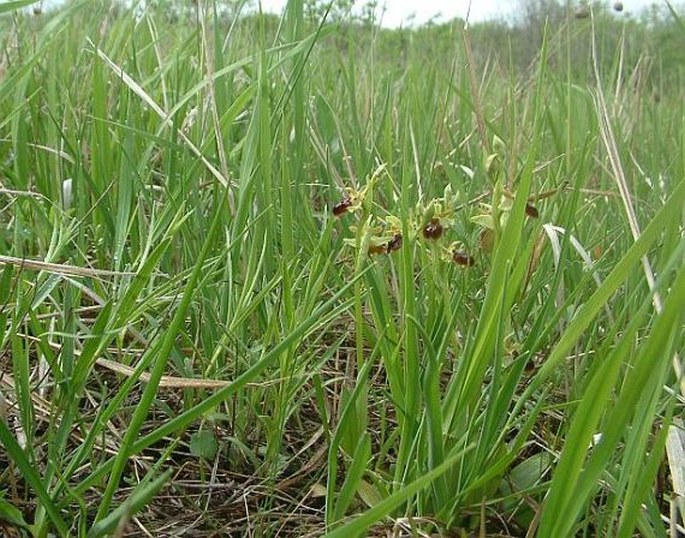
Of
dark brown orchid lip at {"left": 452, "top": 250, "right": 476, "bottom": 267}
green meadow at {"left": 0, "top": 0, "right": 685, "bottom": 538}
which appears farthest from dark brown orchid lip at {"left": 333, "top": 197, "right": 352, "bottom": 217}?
dark brown orchid lip at {"left": 452, "top": 250, "right": 476, "bottom": 267}

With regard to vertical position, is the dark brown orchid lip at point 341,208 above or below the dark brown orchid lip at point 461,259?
above

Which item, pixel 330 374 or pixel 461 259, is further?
pixel 330 374

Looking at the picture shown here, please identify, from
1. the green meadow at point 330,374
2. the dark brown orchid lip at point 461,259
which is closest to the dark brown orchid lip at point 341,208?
the green meadow at point 330,374

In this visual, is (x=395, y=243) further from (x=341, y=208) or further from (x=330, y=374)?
(x=330, y=374)

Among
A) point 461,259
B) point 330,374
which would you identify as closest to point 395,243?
point 461,259

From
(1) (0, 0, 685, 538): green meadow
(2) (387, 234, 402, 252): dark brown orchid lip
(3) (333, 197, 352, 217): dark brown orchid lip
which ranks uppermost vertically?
(3) (333, 197, 352, 217): dark brown orchid lip

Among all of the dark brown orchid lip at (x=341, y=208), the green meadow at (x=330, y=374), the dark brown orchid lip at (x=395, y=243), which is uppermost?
the dark brown orchid lip at (x=341, y=208)

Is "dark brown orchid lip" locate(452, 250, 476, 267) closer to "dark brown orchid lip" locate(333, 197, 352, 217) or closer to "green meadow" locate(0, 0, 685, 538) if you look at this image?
"green meadow" locate(0, 0, 685, 538)

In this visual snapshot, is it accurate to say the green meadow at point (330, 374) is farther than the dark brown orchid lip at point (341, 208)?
No

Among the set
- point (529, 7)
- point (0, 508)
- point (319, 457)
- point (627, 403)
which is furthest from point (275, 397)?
point (529, 7)

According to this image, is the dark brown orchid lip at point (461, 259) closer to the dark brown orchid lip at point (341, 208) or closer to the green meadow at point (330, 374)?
the green meadow at point (330, 374)

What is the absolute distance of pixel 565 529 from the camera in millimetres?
574

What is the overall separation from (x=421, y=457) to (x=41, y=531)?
0.31 m

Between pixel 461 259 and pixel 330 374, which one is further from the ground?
pixel 461 259
